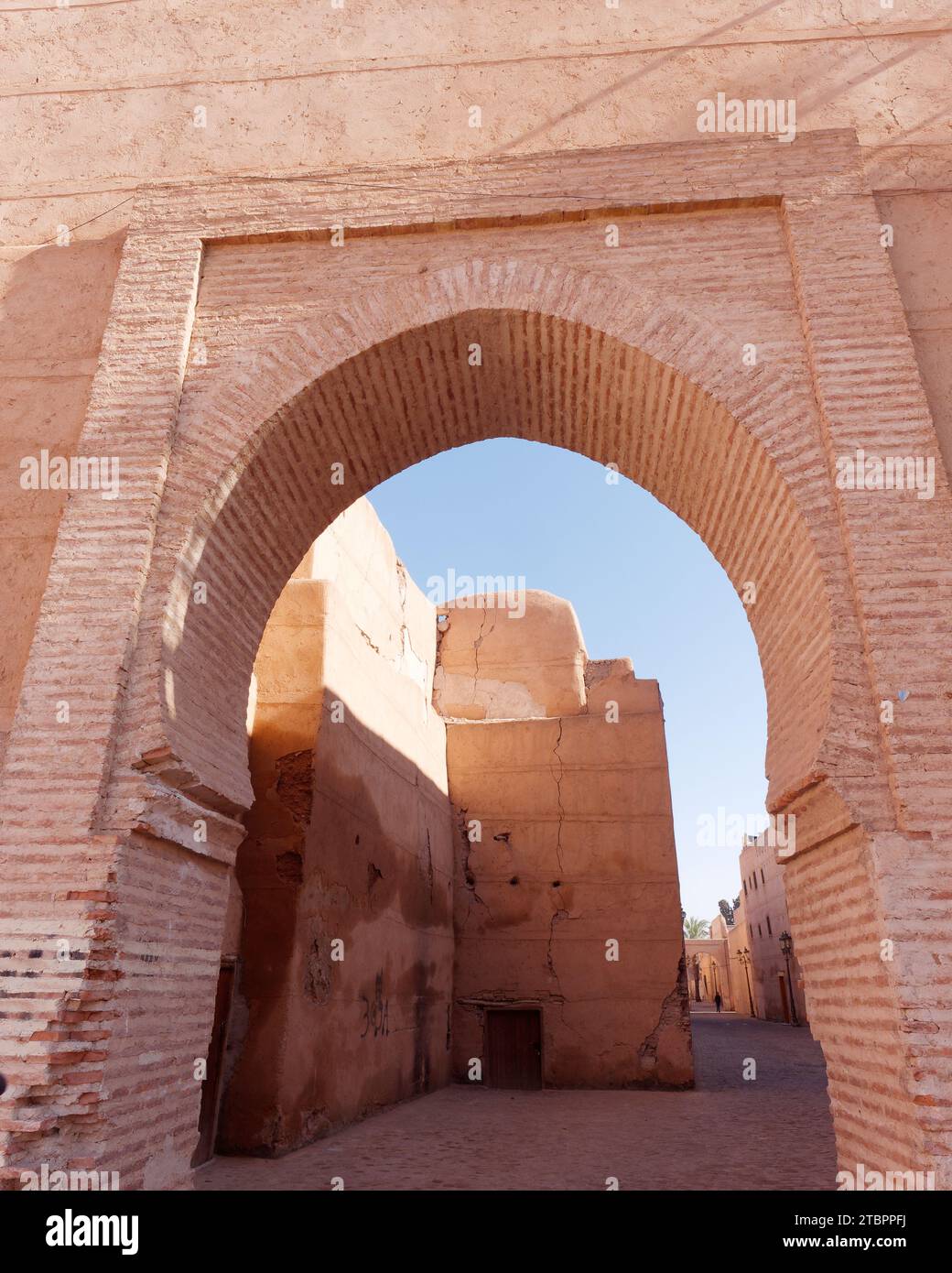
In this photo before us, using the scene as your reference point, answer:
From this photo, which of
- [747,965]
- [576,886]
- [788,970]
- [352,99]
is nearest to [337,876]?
[576,886]

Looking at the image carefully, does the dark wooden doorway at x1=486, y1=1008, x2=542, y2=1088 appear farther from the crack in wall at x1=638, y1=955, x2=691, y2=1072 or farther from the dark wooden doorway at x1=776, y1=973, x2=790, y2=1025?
the dark wooden doorway at x1=776, y1=973, x2=790, y2=1025

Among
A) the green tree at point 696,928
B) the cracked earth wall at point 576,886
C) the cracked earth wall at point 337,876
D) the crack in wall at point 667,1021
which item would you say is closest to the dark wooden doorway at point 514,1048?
the cracked earth wall at point 576,886

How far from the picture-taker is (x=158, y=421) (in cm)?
479

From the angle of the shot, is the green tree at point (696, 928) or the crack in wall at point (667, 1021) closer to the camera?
the crack in wall at point (667, 1021)

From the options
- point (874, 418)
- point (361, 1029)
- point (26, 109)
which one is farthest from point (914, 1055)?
point (26, 109)

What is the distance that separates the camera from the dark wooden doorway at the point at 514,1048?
34.9 feet

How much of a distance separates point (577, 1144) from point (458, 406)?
5620 mm

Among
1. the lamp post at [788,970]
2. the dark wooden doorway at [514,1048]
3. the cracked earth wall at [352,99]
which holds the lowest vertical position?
the dark wooden doorway at [514,1048]

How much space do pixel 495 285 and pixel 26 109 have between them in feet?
11.9

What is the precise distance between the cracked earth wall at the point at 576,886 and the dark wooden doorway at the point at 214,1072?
200 inches

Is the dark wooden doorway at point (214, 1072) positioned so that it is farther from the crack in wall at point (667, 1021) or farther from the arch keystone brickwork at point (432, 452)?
the crack in wall at point (667, 1021)

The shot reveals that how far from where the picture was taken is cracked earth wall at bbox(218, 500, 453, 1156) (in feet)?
21.5

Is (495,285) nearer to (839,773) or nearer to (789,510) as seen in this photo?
(789,510)

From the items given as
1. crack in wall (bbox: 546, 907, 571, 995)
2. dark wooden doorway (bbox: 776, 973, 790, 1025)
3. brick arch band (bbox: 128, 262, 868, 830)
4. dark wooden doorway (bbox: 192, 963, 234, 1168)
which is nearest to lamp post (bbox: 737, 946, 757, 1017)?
dark wooden doorway (bbox: 776, 973, 790, 1025)
